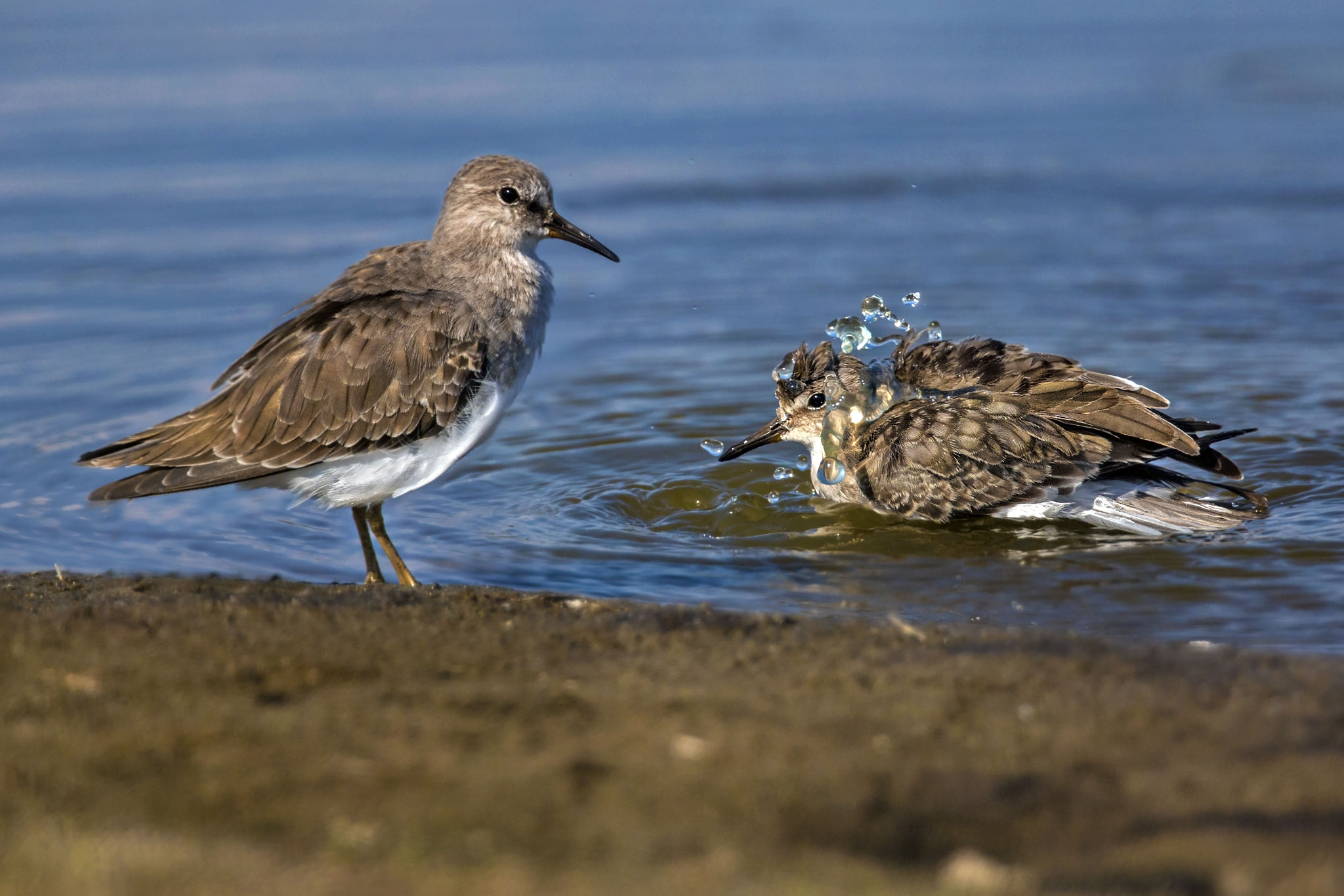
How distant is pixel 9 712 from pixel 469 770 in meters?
1.45

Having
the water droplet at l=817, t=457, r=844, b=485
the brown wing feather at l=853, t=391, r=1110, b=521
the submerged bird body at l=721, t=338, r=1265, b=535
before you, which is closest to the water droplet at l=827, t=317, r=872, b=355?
the submerged bird body at l=721, t=338, r=1265, b=535

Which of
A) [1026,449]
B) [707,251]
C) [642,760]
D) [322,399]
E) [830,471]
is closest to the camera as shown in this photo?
[642,760]

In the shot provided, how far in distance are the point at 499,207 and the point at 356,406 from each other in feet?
4.82

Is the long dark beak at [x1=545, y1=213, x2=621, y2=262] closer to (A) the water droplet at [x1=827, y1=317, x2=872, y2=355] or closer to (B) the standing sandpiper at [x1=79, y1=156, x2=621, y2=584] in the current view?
(B) the standing sandpiper at [x1=79, y1=156, x2=621, y2=584]

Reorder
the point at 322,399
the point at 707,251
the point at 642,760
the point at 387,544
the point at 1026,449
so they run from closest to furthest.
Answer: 1. the point at 642,760
2. the point at 322,399
3. the point at 387,544
4. the point at 1026,449
5. the point at 707,251

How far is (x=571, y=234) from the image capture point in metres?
7.48

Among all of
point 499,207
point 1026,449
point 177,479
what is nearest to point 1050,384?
point 1026,449

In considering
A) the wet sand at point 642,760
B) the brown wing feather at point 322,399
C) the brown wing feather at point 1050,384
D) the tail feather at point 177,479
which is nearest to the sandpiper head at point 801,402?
the brown wing feather at point 1050,384

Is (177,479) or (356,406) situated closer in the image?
(177,479)

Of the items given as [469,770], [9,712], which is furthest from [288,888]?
[9,712]

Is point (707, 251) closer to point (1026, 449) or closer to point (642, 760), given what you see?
point (1026, 449)

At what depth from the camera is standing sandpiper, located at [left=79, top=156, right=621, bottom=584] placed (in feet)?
20.5

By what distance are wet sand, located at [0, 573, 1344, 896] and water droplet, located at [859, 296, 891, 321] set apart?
3.59 m

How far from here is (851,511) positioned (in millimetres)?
7609
